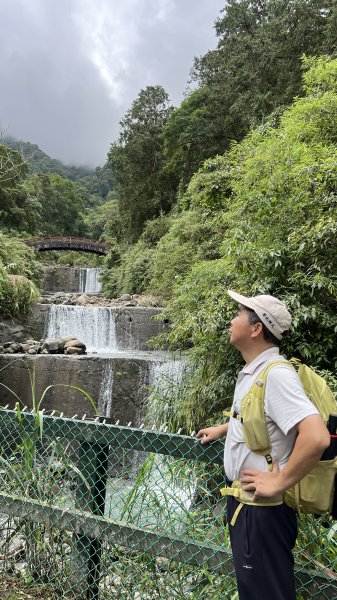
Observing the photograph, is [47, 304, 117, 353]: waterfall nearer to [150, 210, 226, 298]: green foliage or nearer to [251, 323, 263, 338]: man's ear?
[150, 210, 226, 298]: green foliage

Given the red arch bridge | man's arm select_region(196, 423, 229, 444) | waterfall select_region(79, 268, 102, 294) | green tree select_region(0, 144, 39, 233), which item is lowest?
man's arm select_region(196, 423, 229, 444)

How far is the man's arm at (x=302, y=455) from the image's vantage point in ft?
3.75

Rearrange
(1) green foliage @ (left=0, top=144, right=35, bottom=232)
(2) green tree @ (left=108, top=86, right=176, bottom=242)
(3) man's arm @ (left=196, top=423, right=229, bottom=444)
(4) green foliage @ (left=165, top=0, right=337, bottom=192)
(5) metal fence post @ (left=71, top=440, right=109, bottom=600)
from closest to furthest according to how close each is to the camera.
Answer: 1. (3) man's arm @ (left=196, top=423, right=229, bottom=444)
2. (5) metal fence post @ (left=71, top=440, right=109, bottom=600)
3. (4) green foliage @ (left=165, top=0, right=337, bottom=192)
4. (2) green tree @ (left=108, top=86, right=176, bottom=242)
5. (1) green foliage @ (left=0, top=144, right=35, bottom=232)

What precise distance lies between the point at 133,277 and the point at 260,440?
58.5ft

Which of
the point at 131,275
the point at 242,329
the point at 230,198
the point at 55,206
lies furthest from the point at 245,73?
the point at 55,206

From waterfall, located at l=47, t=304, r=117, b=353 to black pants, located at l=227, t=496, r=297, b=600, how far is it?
37.2 feet

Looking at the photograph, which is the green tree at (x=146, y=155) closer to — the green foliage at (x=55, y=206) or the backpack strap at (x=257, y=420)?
the green foliage at (x=55, y=206)

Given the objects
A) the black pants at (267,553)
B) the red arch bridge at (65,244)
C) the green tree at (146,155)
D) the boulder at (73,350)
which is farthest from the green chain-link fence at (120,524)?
the red arch bridge at (65,244)

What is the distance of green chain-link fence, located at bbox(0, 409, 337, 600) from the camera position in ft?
5.55

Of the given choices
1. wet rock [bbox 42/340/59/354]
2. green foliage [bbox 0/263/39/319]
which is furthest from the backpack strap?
green foliage [bbox 0/263/39/319]

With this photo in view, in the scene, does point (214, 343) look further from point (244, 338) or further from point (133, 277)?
point (133, 277)

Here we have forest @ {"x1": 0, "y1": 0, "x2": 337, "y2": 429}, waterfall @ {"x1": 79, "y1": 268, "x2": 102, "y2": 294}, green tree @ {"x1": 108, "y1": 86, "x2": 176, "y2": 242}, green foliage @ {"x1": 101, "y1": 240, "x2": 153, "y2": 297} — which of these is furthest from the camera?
waterfall @ {"x1": 79, "y1": 268, "x2": 102, "y2": 294}

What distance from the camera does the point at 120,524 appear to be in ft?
6.21

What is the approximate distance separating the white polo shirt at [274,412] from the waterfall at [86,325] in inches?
442
